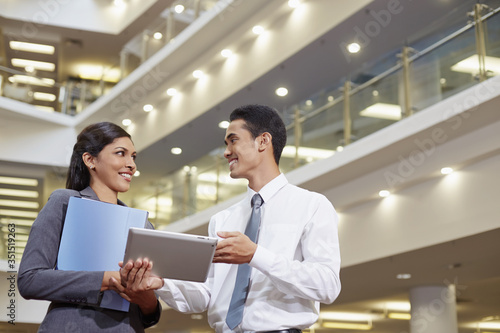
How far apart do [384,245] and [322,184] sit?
137 cm

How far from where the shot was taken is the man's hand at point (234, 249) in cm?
232

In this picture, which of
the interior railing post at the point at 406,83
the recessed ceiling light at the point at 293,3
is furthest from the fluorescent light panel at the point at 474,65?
the recessed ceiling light at the point at 293,3

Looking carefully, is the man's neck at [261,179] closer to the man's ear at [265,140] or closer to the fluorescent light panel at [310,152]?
the man's ear at [265,140]

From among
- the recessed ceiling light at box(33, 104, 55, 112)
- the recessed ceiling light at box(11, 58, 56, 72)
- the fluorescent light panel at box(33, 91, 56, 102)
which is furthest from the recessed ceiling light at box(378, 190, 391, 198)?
the recessed ceiling light at box(11, 58, 56, 72)

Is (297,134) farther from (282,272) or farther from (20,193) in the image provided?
(20,193)

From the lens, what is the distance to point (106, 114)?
606 inches

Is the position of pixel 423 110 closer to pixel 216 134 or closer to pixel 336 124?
pixel 336 124

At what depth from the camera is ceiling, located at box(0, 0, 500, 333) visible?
922 cm

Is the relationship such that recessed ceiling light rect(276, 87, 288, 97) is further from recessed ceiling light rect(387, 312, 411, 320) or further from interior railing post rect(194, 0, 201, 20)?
recessed ceiling light rect(387, 312, 411, 320)

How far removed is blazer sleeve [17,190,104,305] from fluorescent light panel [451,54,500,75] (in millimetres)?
5840

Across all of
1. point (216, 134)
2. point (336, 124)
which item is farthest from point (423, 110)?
point (216, 134)

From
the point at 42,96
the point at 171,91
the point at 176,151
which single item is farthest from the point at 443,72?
the point at 42,96

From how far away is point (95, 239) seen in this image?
2436 mm

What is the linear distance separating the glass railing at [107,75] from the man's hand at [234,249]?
1028 cm
